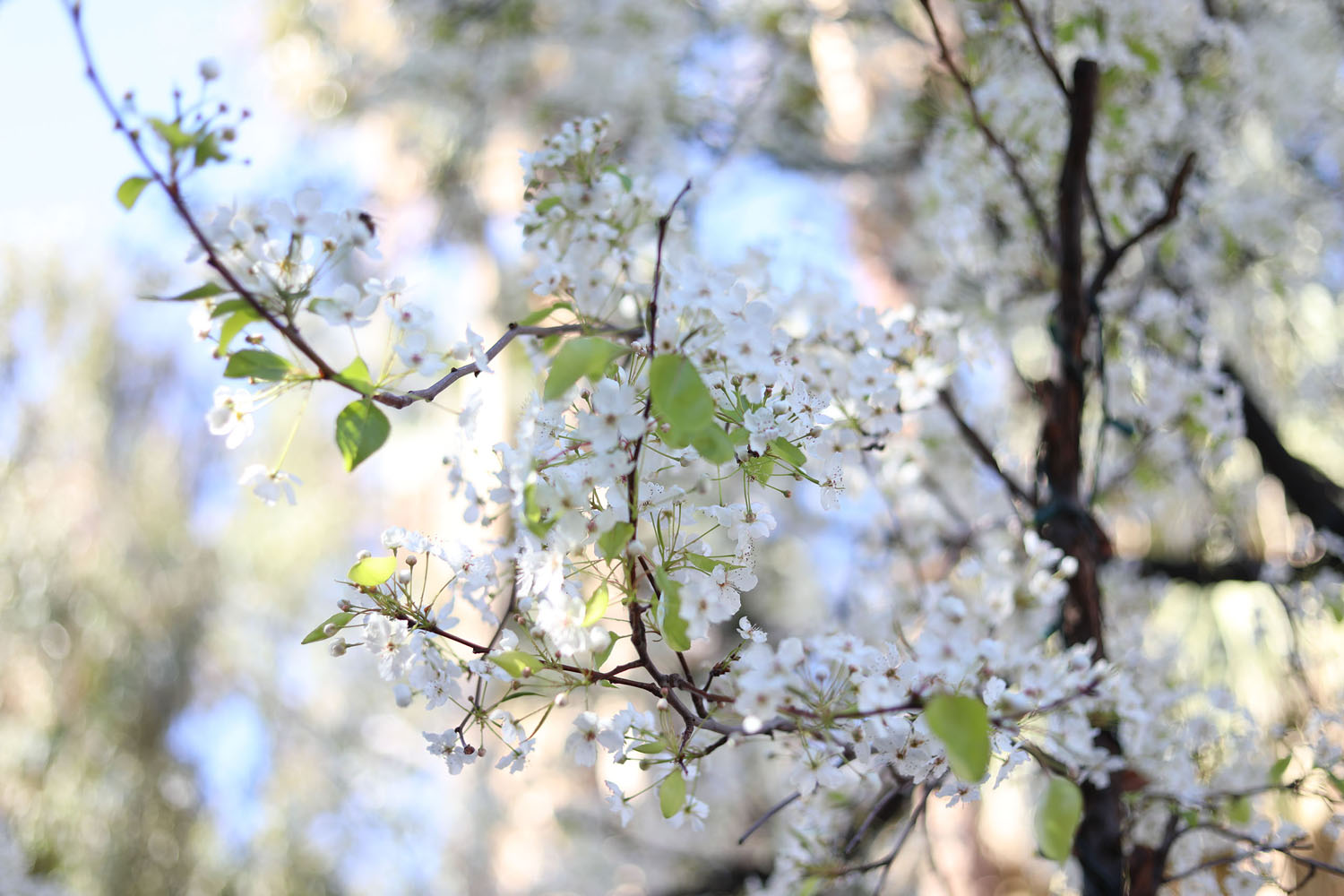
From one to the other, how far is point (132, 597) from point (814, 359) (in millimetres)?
3195

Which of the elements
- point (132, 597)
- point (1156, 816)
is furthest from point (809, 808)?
point (132, 597)

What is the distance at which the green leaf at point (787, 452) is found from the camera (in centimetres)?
64

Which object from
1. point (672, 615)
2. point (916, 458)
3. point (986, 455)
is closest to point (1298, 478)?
point (916, 458)

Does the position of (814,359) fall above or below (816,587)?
above

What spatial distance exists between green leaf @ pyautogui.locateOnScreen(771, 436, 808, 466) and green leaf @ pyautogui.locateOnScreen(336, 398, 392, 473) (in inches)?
10.8

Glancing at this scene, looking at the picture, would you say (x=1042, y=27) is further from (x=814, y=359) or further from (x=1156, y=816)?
(x=1156, y=816)

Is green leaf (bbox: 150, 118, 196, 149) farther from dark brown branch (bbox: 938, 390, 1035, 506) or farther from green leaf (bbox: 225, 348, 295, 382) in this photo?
dark brown branch (bbox: 938, 390, 1035, 506)

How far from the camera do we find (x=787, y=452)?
2.11 ft

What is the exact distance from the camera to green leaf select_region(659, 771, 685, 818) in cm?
62

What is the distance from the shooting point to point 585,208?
88cm

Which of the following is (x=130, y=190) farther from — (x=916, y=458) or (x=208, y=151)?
(x=916, y=458)

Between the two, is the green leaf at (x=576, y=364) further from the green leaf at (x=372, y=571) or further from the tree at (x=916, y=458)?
the green leaf at (x=372, y=571)

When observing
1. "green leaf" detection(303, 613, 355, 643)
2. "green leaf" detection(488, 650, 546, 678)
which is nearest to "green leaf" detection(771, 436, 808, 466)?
"green leaf" detection(488, 650, 546, 678)

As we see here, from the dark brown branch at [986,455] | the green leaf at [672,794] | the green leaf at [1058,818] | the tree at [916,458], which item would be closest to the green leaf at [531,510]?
the tree at [916,458]
